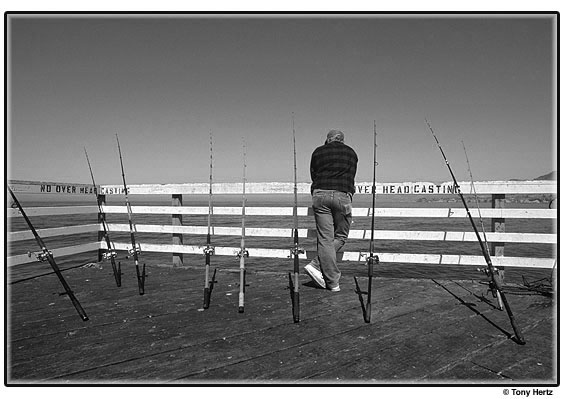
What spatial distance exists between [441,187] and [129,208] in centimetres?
461

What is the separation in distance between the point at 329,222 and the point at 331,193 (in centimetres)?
34

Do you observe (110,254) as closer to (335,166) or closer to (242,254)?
(242,254)

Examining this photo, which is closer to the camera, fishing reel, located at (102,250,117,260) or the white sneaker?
the white sneaker

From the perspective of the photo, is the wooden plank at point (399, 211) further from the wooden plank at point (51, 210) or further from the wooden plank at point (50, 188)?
the wooden plank at point (50, 188)

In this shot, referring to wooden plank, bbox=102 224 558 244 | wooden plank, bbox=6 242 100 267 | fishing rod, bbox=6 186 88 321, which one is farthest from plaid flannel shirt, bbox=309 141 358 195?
wooden plank, bbox=6 242 100 267

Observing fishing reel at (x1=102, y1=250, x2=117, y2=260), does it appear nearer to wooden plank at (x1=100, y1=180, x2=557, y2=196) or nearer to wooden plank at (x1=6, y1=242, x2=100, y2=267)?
wooden plank at (x1=6, y1=242, x2=100, y2=267)

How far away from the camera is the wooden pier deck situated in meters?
2.41

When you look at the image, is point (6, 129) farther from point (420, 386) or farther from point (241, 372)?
point (420, 386)

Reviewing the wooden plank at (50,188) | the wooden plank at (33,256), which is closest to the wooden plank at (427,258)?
the wooden plank at (33,256)

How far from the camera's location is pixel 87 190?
6.17 meters

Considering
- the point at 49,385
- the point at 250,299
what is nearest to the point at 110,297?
the point at 250,299

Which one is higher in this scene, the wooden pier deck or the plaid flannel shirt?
the plaid flannel shirt

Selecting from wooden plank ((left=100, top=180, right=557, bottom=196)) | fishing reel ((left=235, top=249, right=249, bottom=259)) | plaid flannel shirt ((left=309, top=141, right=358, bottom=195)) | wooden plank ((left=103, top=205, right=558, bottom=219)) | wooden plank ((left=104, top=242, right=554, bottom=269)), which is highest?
plaid flannel shirt ((left=309, top=141, right=358, bottom=195))

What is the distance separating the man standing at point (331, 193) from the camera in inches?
170
